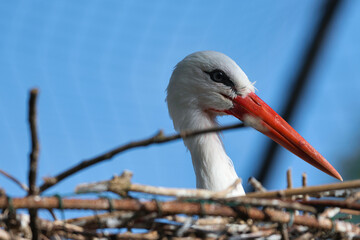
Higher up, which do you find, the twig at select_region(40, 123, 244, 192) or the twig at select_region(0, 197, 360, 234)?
the twig at select_region(40, 123, 244, 192)

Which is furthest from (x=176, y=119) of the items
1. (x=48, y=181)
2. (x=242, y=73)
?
(x=48, y=181)

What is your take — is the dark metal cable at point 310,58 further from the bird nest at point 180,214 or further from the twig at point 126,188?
the twig at point 126,188

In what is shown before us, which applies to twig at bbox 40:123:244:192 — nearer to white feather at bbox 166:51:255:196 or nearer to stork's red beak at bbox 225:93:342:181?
stork's red beak at bbox 225:93:342:181

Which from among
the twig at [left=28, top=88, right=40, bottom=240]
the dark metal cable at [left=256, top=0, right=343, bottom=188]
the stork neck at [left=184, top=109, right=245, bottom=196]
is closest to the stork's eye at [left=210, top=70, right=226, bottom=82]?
the stork neck at [left=184, top=109, right=245, bottom=196]

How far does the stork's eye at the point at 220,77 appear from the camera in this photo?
104 inches

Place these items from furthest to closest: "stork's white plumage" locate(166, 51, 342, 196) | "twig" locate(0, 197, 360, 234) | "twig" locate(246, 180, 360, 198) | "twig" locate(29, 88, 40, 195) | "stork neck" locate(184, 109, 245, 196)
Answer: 1. "stork's white plumage" locate(166, 51, 342, 196)
2. "stork neck" locate(184, 109, 245, 196)
3. "twig" locate(246, 180, 360, 198)
4. "twig" locate(0, 197, 360, 234)
5. "twig" locate(29, 88, 40, 195)

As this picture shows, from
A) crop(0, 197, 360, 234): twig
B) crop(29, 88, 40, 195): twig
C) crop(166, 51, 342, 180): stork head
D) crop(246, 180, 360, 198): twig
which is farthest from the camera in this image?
crop(166, 51, 342, 180): stork head

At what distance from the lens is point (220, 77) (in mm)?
2682

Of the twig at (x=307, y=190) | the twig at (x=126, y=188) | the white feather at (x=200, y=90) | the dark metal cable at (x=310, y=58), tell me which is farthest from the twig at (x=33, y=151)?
the dark metal cable at (x=310, y=58)

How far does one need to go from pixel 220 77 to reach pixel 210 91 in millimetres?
78

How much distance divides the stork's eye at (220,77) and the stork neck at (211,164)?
262 millimetres

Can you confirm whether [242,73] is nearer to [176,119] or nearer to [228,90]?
[228,90]

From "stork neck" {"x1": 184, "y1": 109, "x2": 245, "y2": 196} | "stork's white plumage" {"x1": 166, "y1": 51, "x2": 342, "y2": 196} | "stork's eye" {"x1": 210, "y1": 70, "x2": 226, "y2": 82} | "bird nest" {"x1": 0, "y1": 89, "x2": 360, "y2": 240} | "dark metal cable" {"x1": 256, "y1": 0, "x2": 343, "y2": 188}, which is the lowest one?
"bird nest" {"x1": 0, "y1": 89, "x2": 360, "y2": 240}

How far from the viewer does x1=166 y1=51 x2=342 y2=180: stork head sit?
262cm
